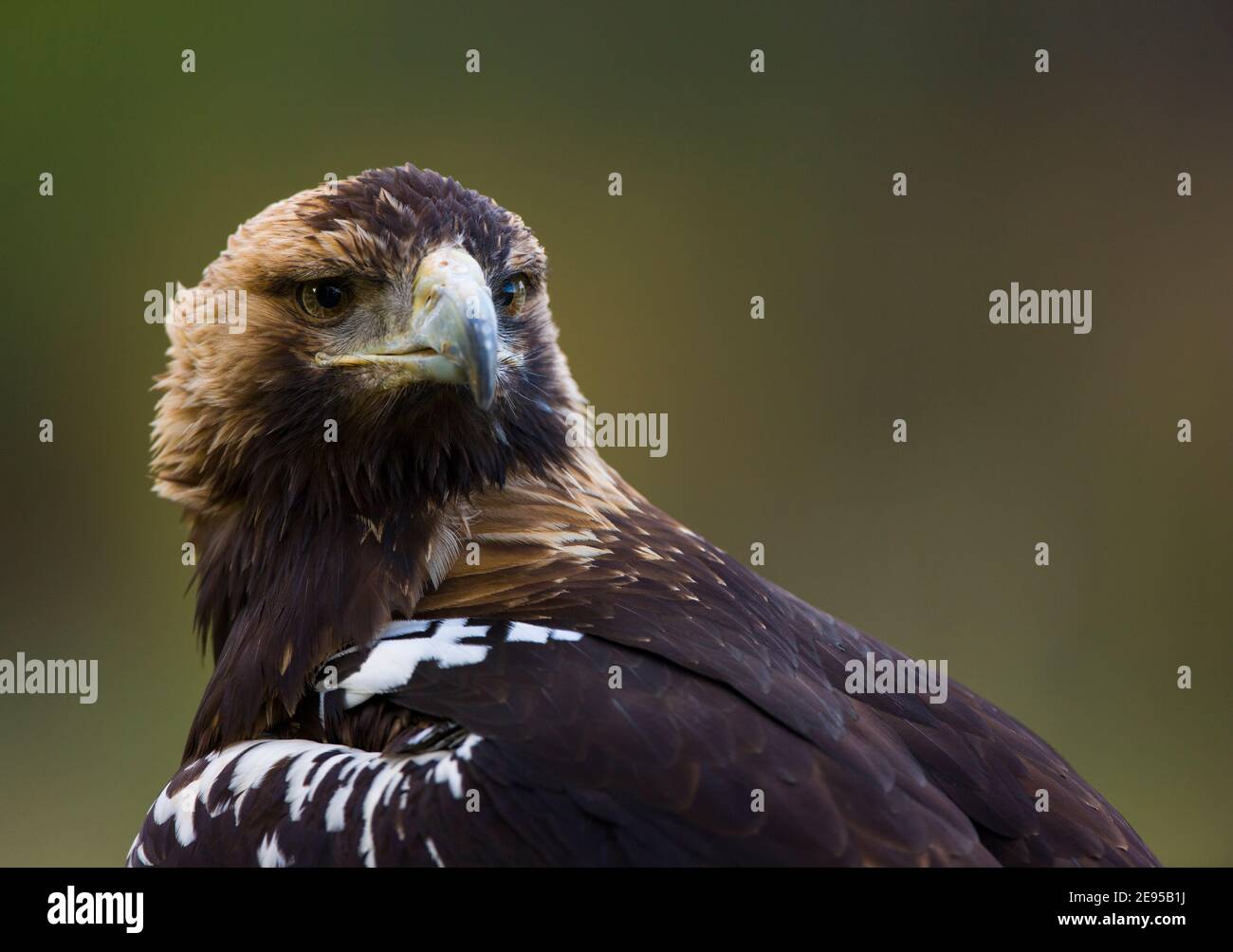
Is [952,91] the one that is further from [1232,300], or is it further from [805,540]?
[805,540]

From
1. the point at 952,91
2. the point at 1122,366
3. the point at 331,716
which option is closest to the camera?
the point at 331,716

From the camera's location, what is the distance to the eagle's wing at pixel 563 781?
2.17 metres

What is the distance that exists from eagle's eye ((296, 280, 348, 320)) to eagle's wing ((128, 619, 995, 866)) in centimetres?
72

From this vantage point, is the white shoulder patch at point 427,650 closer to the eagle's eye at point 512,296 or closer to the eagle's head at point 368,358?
the eagle's head at point 368,358

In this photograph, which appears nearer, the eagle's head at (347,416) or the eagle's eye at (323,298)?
the eagle's head at (347,416)

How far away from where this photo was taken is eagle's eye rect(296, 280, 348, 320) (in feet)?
9.20

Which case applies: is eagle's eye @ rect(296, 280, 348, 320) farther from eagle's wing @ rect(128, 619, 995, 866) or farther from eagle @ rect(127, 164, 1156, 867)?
eagle's wing @ rect(128, 619, 995, 866)

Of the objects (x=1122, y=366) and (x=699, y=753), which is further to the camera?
(x=1122, y=366)

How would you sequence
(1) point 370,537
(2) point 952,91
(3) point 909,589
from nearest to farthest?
(1) point 370,537 → (3) point 909,589 → (2) point 952,91

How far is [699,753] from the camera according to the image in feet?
7.33

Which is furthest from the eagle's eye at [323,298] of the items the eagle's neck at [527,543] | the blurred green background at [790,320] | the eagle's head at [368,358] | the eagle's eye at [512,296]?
the blurred green background at [790,320]
